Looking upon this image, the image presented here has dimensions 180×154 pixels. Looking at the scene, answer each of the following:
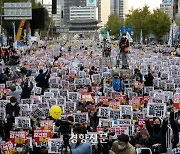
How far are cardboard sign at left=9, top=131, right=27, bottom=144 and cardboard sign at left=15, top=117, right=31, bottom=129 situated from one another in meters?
1.31

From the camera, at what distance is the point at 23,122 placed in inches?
531

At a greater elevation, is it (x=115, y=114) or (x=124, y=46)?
(x=124, y=46)

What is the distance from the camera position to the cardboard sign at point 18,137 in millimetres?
11930

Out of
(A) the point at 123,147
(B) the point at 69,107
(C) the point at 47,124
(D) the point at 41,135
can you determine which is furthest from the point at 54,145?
(B) the point at 69,107

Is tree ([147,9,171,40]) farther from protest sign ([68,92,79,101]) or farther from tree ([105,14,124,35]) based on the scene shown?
protest sign ([68,92,79,101])

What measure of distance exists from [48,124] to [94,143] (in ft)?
6.80

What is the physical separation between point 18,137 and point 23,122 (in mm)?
1519

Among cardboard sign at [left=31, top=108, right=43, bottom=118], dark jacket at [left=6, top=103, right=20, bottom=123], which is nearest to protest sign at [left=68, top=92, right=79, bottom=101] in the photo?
cardboard sign at [left=31, top=108, right=43, bottom=118]

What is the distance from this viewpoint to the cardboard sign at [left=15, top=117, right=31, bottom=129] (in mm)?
13430

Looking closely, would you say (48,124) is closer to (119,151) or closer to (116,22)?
(119,151)

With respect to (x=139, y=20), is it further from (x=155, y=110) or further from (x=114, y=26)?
(x=155, y=110)

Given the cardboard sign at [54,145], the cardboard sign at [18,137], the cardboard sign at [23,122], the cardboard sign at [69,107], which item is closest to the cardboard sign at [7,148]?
the cardboard sign at [54,145]

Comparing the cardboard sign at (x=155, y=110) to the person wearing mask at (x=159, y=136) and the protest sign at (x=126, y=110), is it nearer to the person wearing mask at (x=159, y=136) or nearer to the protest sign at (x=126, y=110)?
the protest sign at (x=126, y=110)

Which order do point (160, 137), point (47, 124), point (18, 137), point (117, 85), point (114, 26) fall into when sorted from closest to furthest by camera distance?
1. point (160, 137)
2. point (18, 137)
3. point (47, 124)
4. point (117, 85)
5. point (114, 26)
